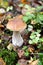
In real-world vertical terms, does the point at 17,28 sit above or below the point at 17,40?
above


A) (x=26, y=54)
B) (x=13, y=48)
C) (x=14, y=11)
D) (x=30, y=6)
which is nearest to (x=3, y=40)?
(x=13, y=48)

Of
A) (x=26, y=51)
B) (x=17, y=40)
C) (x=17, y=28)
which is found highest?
(x=17, y=28)

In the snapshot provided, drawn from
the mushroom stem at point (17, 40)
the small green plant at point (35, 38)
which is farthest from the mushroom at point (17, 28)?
the small green plant at point (35, 38)

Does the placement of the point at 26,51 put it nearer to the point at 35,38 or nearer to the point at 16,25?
the point at 35,38

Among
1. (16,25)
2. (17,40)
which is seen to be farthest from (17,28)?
(17,40)

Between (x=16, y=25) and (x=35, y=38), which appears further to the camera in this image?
(x=35, y=38)

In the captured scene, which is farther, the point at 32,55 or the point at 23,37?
the point at 23,37

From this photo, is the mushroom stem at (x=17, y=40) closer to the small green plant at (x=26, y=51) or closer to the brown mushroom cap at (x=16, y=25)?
the small green plant at (x=26, y=51)

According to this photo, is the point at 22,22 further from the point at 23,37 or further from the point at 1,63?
the point at 1,63
